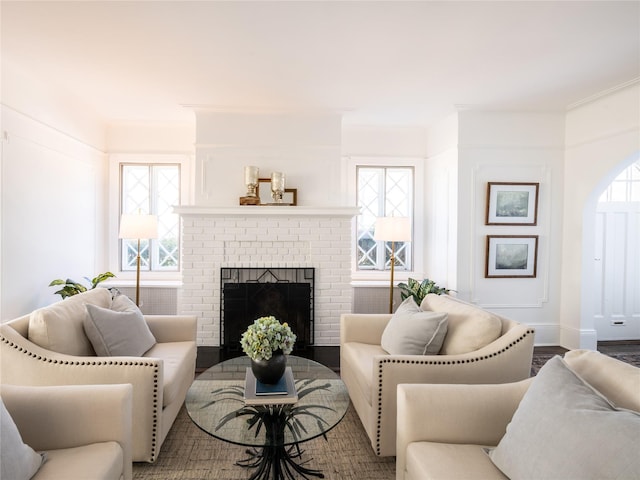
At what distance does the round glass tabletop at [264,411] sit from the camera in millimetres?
1600

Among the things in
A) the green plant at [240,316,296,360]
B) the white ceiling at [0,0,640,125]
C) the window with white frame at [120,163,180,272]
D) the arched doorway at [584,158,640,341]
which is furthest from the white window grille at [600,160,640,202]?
the window with white frame at [120,163,180,272]

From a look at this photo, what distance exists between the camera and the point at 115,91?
372 centimetres

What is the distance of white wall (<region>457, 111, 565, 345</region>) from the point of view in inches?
166

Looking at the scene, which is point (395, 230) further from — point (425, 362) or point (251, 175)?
point (425, 362)

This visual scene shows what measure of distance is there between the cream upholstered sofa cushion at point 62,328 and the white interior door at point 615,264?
5.04m

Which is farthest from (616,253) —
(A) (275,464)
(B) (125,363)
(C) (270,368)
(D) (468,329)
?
(B) (125,363)

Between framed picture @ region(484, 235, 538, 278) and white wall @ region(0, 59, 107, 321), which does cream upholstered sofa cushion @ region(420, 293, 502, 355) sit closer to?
framed picture @ region(484, 235, 538, 278)

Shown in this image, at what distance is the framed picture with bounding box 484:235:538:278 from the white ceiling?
54.3 inches

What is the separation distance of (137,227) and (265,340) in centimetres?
259

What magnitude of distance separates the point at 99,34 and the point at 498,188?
12.5 ft

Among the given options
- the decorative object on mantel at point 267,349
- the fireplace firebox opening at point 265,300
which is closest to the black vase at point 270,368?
the decorative object on mantel at point 267,349

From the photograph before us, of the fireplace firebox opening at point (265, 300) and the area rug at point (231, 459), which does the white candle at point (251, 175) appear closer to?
the fireplace firebox opening at point (265, 300)

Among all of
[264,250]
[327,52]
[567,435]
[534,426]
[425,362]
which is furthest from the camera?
[264,250]

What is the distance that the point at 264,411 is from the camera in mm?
1761
